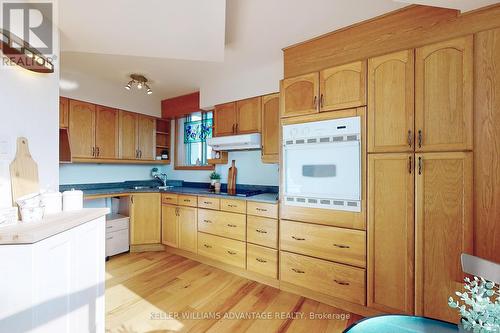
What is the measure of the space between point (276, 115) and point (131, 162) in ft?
8.05

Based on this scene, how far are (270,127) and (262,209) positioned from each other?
99 centimetres

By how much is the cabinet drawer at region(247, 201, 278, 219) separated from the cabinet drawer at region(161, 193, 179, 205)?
1.24 m

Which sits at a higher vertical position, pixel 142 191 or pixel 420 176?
pixel 420 176

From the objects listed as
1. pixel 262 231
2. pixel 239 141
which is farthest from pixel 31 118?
pixel 262 231

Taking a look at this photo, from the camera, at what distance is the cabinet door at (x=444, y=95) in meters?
1.51

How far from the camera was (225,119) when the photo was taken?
123 inches

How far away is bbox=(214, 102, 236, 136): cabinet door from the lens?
10.1ft

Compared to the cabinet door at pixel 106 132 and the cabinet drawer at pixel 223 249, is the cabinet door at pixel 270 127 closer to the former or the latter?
the cabinet drawer at pixel 223 249

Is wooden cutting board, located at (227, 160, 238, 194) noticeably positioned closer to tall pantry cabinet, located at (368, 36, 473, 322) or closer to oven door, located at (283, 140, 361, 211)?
oven door, located at (283, 140, 361, 211)

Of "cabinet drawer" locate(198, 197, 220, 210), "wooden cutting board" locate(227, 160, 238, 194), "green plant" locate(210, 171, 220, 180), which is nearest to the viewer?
"cabinet drawer" locate(198, 197, 220, 210)

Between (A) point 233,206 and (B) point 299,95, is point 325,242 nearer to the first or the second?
(A) point 233,206

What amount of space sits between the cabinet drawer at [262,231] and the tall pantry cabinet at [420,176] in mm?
877

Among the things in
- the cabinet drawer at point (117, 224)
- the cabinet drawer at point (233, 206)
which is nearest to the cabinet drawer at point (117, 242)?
the cabinet drawer at point (117, 224)

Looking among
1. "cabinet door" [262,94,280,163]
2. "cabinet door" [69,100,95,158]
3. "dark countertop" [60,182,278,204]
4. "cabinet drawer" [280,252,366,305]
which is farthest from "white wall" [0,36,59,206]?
"cabinet drawer" [280,252,366,305]
